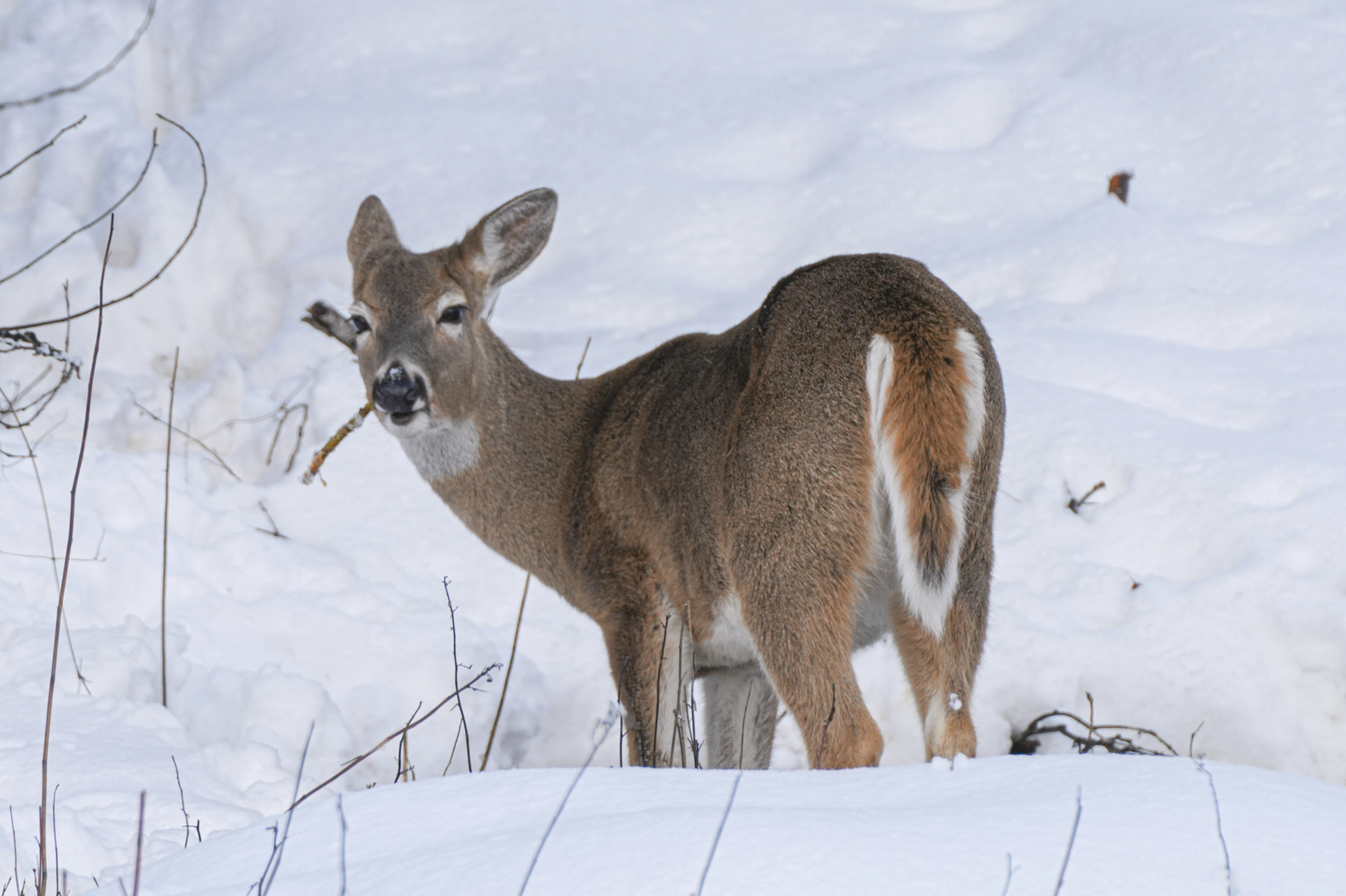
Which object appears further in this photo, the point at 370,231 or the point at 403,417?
the point at 370,231

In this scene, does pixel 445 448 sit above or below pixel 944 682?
above

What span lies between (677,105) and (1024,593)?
170 inches

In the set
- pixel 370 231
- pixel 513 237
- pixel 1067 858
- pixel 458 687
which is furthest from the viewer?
pixel 370 231

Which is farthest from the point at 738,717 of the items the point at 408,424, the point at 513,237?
the point at 513,237

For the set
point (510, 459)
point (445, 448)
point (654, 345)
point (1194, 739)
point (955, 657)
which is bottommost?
point (1194, 739)

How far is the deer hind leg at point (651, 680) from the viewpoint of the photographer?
3.55 meters

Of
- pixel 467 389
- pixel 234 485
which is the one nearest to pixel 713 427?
pixel 467 389

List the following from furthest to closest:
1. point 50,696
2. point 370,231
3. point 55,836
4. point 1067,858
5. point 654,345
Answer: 1. point 654,345
2. point 370,231
3. point 55,836
4. point 50,696
5. point 1067,858

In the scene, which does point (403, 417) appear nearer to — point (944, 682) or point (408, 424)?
point (408, 424)

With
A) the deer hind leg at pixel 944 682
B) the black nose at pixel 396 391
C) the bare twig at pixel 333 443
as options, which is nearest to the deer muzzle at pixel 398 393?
the black nose at pixel 396 391

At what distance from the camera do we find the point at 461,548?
17.2 feet

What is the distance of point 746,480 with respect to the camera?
3.05 metres

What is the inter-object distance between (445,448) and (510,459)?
0.76 feet

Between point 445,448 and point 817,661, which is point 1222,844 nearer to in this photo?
point 817,661
